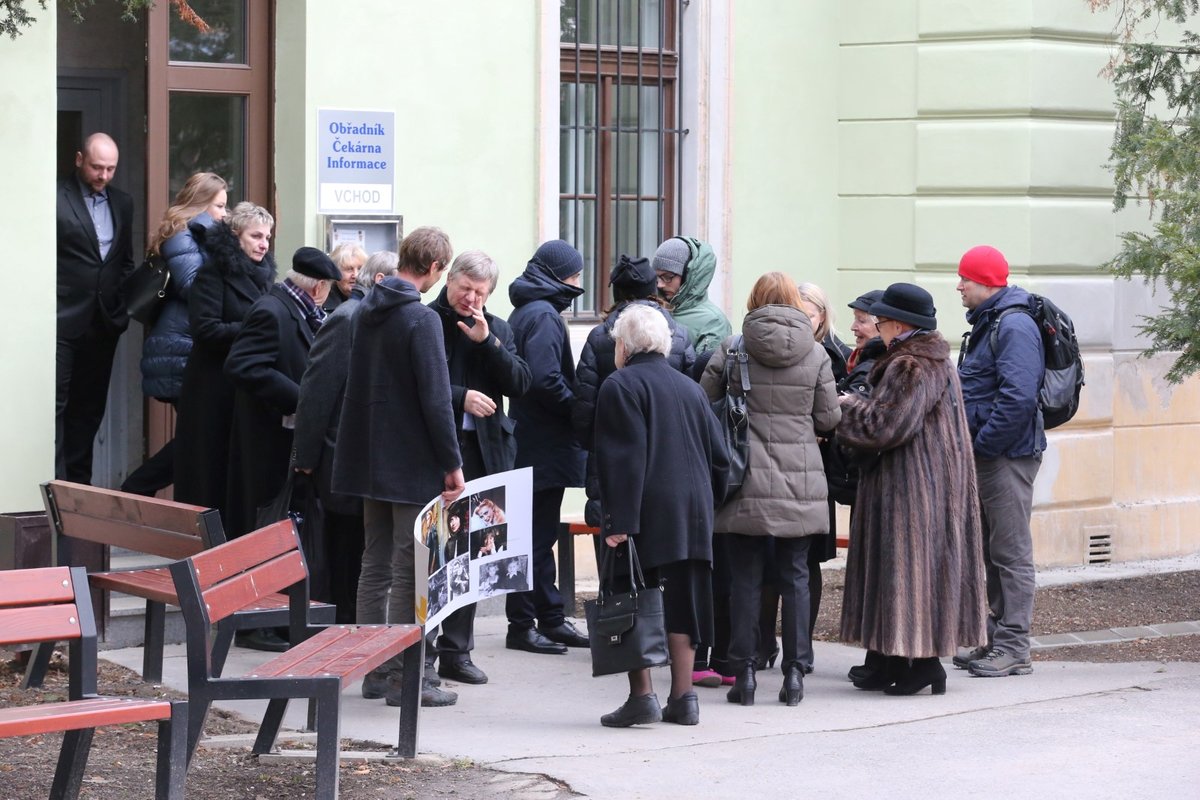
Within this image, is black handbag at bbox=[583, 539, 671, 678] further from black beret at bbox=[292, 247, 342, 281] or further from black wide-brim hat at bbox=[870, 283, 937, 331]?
black beret at bbox=[292, 247, 342, 281]

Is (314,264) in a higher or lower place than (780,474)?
higher

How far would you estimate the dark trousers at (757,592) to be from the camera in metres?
7.66

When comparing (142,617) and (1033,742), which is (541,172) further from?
(1033,742)

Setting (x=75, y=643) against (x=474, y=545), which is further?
(x=474, y=545)

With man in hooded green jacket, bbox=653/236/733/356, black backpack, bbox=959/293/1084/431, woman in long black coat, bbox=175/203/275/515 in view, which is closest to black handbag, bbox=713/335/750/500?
man in hooded green jacket, bbox=653/236/733/356

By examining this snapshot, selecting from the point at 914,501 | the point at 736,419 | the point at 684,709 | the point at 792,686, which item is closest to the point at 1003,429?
the point at 914,501

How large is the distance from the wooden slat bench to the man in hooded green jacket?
2.24 meters

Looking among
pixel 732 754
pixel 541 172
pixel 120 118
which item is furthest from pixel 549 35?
pixel 732 754

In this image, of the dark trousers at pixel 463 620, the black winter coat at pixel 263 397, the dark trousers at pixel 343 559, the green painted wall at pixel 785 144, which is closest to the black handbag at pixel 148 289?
the black winter coat at pixel 263 397

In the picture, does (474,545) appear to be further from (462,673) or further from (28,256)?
(28,256)

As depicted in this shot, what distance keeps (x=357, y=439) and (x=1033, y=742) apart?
2.74 meters

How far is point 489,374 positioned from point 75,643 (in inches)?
110

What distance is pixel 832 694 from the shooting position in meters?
8.03

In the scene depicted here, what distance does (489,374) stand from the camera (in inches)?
312
